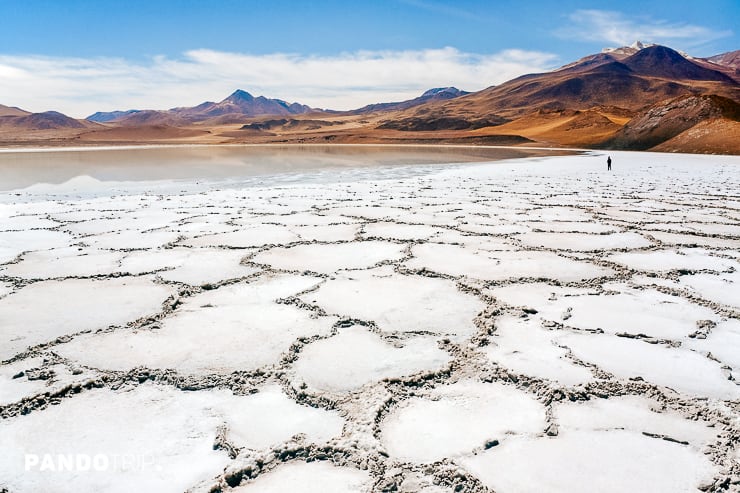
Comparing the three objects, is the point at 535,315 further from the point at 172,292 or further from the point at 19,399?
the point at 19,399

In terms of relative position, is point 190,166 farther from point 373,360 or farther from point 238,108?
point 238,108

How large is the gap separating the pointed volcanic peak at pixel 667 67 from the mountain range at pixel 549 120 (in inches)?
7.4

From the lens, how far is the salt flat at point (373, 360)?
3.76ft

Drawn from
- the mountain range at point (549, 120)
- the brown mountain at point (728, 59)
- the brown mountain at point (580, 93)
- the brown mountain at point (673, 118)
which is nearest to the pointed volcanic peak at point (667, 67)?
the mountain range at point (549, 120)

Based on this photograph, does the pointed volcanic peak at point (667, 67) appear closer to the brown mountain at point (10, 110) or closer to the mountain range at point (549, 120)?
the mountain range at point (549, 120)

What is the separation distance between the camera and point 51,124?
73.2 metres

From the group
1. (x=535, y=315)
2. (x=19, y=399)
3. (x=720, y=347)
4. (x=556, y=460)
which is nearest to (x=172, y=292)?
(x=19, y=399)

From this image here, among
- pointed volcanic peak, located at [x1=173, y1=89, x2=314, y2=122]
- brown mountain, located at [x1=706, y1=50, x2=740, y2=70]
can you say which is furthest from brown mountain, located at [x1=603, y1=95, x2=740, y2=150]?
pointed volcanic peak, located at [x1=173, y1=89, x2=314, y2=122]

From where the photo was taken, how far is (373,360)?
1672 millimetres

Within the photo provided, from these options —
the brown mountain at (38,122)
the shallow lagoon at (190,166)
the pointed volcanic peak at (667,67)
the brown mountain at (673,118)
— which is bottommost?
the shallow lagoon at (190,166)

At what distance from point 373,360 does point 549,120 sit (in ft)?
149

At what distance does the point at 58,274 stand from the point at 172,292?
84cm

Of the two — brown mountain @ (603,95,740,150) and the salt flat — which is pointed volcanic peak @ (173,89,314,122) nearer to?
brown mountain @ (603,95,740,150)

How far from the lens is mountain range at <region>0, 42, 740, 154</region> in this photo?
20.4m
